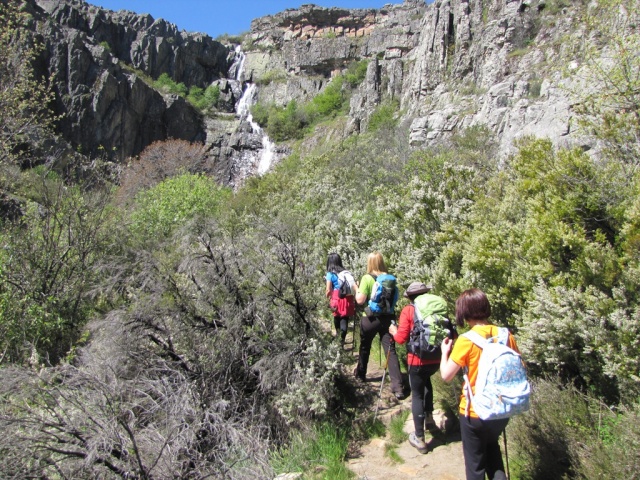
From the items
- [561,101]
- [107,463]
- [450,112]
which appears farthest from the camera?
[450,112]

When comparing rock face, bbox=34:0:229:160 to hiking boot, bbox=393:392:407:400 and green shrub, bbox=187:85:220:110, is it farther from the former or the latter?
hiking boot, bbox=393:392:407:400

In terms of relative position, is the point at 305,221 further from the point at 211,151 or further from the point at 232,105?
the point at 232,105

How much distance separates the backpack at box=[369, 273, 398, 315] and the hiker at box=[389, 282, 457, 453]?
665 mm

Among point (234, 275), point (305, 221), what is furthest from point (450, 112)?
point (234, 275)

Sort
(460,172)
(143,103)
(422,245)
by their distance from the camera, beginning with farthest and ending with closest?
(143,103)
(460,172)
(422,245)

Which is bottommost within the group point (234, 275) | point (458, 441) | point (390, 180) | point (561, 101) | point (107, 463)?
point (458, 441)

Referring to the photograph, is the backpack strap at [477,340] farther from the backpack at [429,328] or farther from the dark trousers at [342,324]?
the dark trousers at [342,324]

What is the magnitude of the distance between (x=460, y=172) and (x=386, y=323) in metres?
3.62

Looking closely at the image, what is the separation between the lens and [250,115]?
50438mm

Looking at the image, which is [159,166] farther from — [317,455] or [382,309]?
[317,455]

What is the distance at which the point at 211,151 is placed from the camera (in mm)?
44469

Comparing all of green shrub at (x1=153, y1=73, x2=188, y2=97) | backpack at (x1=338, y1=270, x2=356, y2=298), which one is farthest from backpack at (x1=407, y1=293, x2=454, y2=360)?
green shrub at (x1=153, y1=73, x2=188, y2=97)

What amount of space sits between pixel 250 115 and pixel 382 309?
1926 inches

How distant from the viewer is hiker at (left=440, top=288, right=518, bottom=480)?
109 inches
